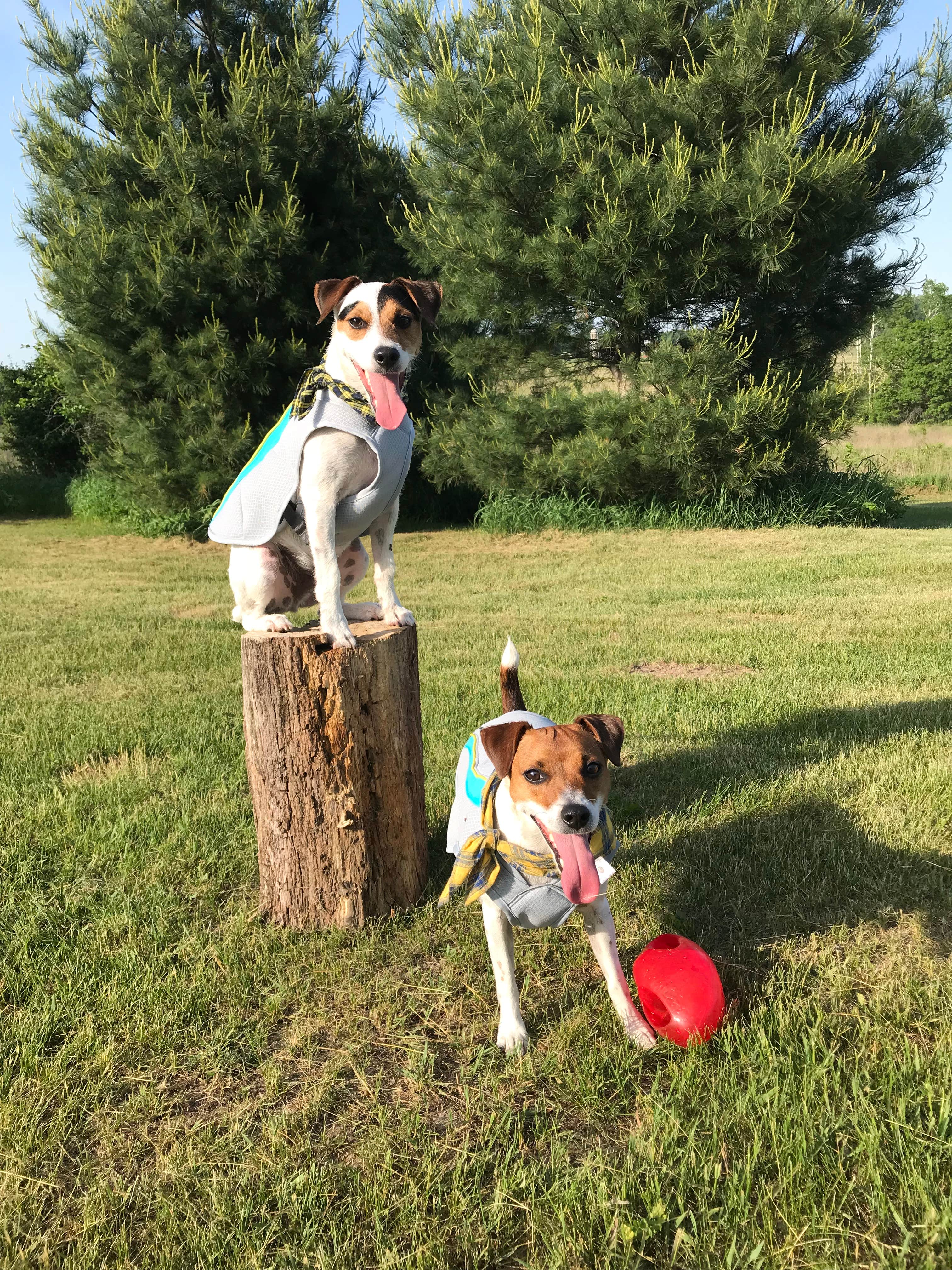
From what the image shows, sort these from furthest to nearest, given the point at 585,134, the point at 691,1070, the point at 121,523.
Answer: the point at 121,523, the point at 585,134, the point at 691,1070

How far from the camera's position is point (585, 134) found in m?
12.5

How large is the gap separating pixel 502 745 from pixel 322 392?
149 cm

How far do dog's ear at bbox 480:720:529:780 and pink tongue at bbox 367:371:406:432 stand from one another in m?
1.15

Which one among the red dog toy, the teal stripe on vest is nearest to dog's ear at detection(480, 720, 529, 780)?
the red dog toy

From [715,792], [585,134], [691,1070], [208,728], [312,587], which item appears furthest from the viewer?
[585,134]

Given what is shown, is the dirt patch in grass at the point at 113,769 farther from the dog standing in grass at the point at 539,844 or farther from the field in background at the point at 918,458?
the field in background at the point at 918,458

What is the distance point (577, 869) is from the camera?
2.26 m

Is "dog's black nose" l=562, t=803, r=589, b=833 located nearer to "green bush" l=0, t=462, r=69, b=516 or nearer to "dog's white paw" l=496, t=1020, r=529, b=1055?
"dog's white paw" l=496, t=1020, r=529, b=1055

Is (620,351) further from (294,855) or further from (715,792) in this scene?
(294,855)

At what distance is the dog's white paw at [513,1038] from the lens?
2486 mm

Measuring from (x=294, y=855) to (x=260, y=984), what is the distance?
1.59ft

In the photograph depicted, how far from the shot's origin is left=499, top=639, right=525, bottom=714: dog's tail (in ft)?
9.80

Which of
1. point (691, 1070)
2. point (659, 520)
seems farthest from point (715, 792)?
point (659, 520)

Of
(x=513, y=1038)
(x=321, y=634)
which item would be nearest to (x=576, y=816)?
(x=513, y=1038)
